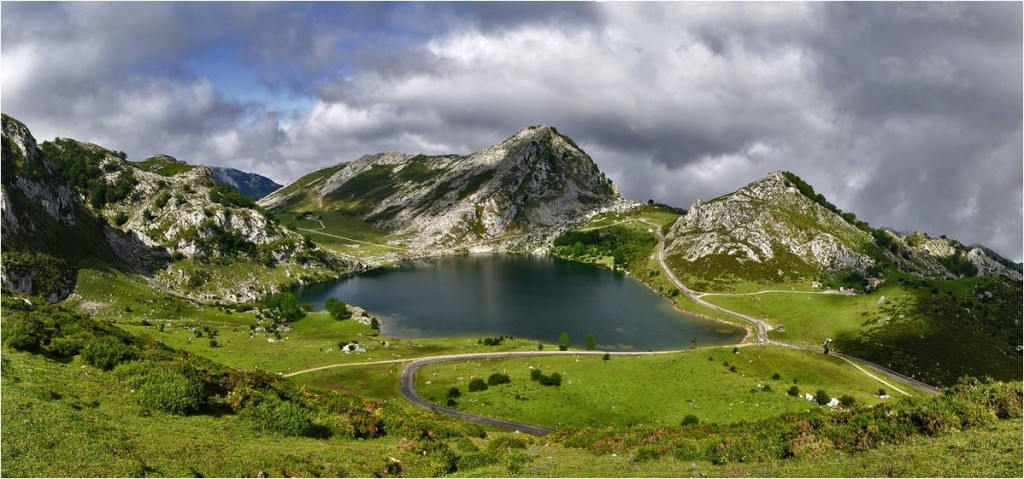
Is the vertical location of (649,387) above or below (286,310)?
below

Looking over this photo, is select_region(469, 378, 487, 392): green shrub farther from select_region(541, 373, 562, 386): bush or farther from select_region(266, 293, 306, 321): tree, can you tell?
select_region(266, 293, 306, 321): tree

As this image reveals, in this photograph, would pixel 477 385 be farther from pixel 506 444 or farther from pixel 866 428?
pixel 866 428

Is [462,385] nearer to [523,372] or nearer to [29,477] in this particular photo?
[523,372]

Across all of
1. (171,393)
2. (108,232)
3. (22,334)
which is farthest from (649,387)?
(108,232)

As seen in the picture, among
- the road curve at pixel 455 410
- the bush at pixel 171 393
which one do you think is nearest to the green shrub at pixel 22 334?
the bush at pixel 171 393

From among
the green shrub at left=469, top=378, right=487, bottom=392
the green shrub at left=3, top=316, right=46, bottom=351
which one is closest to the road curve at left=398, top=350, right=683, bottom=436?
the green shrub at left=469, top=378, right=487, bottom=392

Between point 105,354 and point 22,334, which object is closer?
point 22,334
